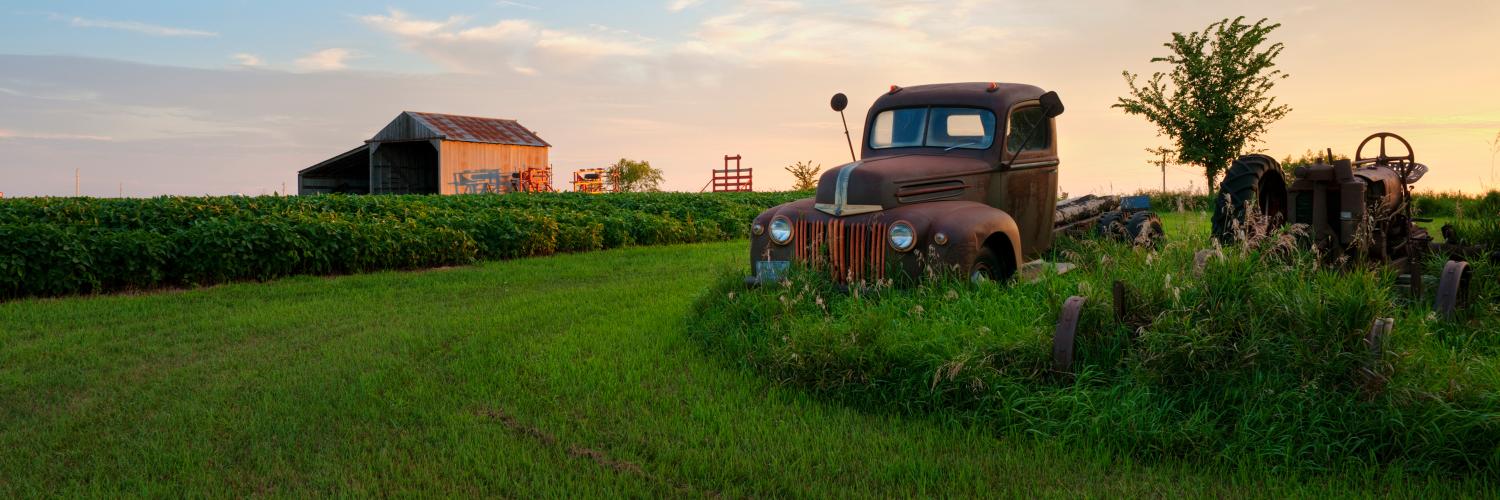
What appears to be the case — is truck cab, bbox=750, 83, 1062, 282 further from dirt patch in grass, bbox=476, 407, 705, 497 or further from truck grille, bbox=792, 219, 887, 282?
dirt patch in grass, bbox=476, 407, 705, 497

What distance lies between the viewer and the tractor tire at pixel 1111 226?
1081 centimetres

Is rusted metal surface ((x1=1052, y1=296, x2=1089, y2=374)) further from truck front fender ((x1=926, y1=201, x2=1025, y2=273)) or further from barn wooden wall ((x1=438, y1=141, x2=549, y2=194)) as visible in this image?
barn wooden wall ((x1=438, y1=141, x2=549, y2=194))

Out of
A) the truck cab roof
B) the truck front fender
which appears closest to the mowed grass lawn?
the truck front fender

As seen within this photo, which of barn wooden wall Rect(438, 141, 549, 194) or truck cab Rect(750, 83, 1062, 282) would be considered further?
barn wooden wall Rect(438, 141, 549, 194)

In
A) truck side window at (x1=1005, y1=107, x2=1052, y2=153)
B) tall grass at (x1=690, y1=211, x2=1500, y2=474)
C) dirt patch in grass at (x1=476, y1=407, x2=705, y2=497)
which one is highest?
truck side window at (x1=1005, y1=107, x2=1052, y2=153)

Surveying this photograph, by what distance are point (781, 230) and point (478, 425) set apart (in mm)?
3386

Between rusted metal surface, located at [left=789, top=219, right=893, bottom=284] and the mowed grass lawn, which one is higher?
rusted metal surface, located at [left=789, top=219, right=893, bottom=284]

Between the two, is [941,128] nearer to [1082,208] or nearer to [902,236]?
[902,236]

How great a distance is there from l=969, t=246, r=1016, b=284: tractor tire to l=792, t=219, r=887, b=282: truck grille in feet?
2.44

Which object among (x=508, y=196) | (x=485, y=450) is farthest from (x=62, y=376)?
(x=508, y=196)

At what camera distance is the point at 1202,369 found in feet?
17.2

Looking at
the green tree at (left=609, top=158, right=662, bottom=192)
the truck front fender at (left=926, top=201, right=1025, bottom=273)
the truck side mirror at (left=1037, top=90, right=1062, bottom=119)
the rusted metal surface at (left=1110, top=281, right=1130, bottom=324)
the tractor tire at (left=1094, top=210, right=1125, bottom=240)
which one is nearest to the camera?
the rusted metal surface at (left=1110, top=281, right=1130, bottom=324)

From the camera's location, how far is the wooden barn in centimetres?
3712

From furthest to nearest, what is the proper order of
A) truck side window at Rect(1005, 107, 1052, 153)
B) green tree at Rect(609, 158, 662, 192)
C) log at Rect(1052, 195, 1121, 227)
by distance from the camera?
green tree at Rect(609, 158, 662, 192) → log at Rect(1052, 195, 1121, 227) → truck side window at Rect(1005, 107, 1052, 153)
